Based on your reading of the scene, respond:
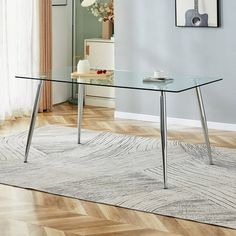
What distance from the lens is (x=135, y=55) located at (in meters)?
6.87

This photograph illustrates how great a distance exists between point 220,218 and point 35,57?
402 centimetres

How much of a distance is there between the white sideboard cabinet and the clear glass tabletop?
2.20 metres

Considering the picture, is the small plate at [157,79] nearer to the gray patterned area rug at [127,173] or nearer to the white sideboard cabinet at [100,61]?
the gray patterned area rug at [127,173]

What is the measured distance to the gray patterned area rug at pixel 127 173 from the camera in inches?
162

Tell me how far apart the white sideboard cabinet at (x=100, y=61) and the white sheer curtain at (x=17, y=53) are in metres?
0.69

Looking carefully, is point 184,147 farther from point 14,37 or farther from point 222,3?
point 14,37

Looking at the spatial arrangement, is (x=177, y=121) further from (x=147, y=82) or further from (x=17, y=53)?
(x=147, y=82)

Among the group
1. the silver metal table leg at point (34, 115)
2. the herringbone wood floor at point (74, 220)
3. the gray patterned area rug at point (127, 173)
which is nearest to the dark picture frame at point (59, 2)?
the gray patterned area rug at point (127, 173)

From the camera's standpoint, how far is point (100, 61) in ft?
25.1

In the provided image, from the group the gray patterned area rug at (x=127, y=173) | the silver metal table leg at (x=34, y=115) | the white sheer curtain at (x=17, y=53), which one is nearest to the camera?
the gray patterned area rug at (x=127, y=173)

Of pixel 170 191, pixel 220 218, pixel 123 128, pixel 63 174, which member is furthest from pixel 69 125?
pixel 220 218

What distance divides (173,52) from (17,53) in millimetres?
1732

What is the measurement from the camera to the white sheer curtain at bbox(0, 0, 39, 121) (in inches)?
269

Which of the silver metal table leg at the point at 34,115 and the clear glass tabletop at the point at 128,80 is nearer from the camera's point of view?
the clear glass tabletop at the point at 128,80
